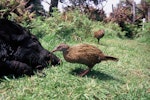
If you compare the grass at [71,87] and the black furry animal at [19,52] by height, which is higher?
the black furry animal at [19,52]

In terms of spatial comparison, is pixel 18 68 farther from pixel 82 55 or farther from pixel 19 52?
pixel 82 55

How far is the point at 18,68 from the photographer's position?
4.64 metres

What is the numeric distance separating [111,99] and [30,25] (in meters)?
5.92

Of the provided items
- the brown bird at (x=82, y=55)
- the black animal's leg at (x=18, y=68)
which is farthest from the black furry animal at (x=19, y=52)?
the brown bird at (x=82, y=55)

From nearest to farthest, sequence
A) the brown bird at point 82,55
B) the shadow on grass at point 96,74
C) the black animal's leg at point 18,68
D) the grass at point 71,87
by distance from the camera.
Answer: the grass at point 71,87 < the black animal's leg at point 18,68 < the brown bird at point 82,55 < the shadow on grass at point 96,74

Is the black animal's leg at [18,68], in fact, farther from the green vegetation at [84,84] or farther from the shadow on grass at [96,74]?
the shadow on grass at [96,74]

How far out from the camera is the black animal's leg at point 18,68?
4.61 meters

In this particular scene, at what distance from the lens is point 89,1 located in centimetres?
2394

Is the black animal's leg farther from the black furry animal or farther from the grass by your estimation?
the grass

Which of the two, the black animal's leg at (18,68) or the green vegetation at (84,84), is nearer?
the green vegetation at (84,84)

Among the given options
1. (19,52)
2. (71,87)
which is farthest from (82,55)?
(19,52)

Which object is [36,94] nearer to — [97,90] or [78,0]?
[97,90]

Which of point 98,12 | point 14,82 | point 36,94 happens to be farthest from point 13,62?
point 98,12

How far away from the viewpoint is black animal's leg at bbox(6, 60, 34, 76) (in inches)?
181
